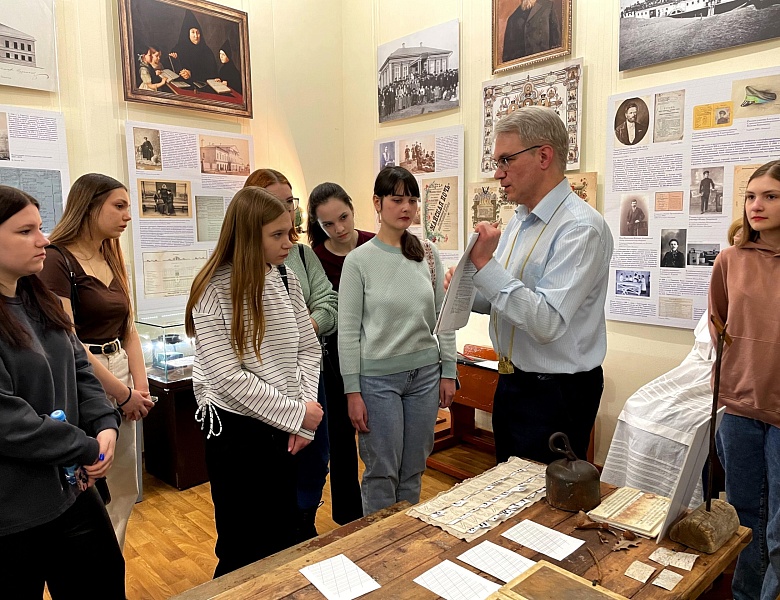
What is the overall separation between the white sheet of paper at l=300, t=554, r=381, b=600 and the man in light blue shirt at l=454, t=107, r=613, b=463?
0.84m

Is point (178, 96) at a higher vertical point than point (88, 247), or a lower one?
higher

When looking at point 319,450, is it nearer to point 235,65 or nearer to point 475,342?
point 475,342

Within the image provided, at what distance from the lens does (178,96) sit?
4.11 m

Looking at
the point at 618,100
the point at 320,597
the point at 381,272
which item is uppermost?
the point at 618,100

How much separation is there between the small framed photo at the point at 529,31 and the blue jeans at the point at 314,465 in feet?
8.20

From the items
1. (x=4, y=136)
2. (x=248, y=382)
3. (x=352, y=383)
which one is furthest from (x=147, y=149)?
(x=248, y=382)

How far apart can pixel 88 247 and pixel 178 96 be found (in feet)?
6.80

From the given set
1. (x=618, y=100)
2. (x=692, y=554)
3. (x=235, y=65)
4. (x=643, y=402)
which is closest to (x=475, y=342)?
(x=643, y=402)

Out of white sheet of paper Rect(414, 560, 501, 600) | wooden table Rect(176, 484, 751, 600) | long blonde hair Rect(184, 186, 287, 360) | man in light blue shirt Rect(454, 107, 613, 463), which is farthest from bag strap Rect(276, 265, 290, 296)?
white sheet of paper Rect(414, 560, 501, 600)

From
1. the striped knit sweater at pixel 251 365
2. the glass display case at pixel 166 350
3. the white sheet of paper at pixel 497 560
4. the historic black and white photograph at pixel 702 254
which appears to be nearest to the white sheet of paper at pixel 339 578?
the white sheet of paper at pixel 497 560

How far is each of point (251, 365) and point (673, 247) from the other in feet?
7.99

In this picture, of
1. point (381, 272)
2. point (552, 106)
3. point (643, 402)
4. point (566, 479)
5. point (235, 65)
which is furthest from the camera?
point (235, 65)

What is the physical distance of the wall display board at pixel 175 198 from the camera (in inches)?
157

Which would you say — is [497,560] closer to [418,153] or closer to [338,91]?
[418,153]
